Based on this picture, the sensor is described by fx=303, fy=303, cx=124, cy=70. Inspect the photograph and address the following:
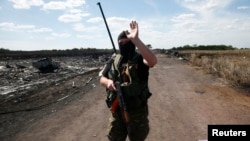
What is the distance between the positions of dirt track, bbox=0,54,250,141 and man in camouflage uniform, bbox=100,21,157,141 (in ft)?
9.01

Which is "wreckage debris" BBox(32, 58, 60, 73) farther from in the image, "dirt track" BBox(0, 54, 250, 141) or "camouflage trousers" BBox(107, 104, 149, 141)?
"camouflage trousers" BBox(107, 104, 149, 141)

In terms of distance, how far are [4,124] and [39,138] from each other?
8.09 ft

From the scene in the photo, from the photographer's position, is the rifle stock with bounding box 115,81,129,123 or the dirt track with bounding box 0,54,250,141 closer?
the rifle stock with bounding box 115,81,129,123

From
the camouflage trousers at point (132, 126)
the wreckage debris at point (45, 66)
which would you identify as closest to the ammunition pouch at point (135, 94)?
the camouflage trousers at point (132, 126)

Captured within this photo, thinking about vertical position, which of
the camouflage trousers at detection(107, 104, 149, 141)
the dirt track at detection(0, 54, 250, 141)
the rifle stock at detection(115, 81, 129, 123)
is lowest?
the dirt track at detection(0, 54, 250, 141)

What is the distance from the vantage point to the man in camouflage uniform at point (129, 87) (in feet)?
11.3

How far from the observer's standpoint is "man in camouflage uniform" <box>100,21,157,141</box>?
3.43 meters

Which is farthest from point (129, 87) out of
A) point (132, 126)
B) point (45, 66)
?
point (45, 66)

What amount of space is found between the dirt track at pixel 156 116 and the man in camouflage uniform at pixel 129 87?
2.75m

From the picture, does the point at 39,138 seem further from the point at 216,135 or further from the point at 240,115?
the point at 240,115

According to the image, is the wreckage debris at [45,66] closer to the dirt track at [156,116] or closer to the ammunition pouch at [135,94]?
the dirt track at [156,116]

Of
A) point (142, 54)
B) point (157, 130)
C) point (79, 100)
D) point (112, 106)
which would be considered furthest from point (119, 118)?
point (79, 100)

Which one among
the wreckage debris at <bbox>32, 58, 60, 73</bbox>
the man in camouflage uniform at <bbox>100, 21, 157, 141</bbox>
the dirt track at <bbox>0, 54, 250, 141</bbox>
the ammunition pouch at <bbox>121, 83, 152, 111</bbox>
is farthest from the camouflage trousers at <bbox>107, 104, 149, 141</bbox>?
the wreckage debris at <bbox>32, 58, 60, 73</bbox>

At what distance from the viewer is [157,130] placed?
684 cm
